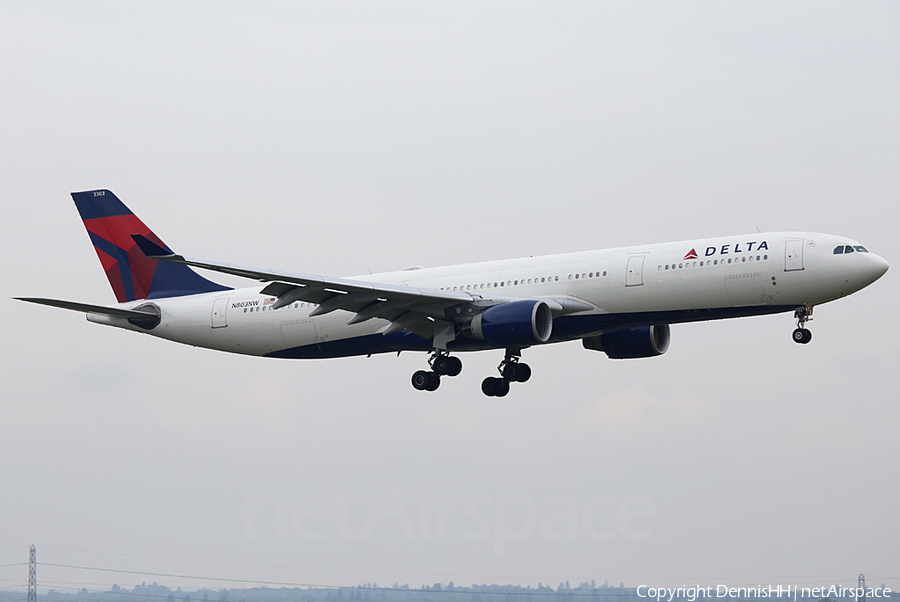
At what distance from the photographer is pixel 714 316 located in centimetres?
3806

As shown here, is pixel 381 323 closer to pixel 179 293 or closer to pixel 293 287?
pixel 293 287

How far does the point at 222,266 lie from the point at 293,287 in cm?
A: 361

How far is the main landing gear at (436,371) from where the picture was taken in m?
42.5

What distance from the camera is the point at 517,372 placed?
44.2 m

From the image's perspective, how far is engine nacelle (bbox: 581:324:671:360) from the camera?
44.4 meters

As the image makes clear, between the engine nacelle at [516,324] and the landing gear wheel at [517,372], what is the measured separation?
512 centimetres

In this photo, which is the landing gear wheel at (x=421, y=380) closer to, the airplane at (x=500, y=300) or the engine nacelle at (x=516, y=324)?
the airplane at (x=500, y=300)

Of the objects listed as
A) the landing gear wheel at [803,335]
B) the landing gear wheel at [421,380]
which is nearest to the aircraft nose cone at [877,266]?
the landing gear wheel at [803,335]

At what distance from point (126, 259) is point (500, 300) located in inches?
709

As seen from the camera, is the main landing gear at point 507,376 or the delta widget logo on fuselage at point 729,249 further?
the main landing gear at point 507,376

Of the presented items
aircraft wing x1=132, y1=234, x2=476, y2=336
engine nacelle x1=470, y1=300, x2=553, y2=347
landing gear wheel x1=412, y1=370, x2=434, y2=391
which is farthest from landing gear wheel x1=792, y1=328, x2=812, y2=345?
landing gear wheel x1=412, y1=370, x2=434, y2=391

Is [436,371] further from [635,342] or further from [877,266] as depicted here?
[877,266]

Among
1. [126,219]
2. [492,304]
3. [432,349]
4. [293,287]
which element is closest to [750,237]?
[492,304]

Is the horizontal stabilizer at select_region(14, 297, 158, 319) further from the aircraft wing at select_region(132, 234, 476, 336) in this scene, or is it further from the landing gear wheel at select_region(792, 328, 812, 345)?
the landing gear wheel at select_region(792, 328, 812, 345)
